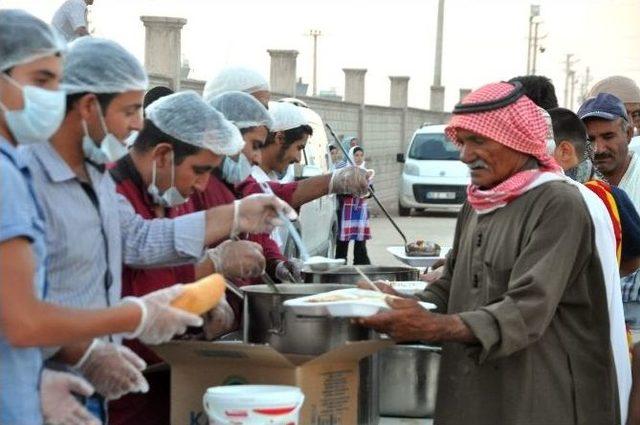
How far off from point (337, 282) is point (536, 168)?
1386 millimetres

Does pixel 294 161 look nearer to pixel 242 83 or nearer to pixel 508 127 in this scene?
pixel 242 83

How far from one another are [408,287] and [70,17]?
5816 mm

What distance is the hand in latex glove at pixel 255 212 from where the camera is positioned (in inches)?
172

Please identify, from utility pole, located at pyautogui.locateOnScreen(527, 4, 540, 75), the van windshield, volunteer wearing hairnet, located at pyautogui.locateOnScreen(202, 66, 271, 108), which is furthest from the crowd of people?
utility pole, located at pyautogui.locateOnScreen(527, 4, 540, 75)

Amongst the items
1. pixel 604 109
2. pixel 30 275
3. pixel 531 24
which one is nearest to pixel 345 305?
pixel 30 275

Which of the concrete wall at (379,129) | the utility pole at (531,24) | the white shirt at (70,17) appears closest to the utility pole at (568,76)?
the utility pole at (531,24)

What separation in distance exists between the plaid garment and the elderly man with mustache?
11402 mm

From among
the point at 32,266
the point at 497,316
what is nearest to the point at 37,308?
the point at 32,266

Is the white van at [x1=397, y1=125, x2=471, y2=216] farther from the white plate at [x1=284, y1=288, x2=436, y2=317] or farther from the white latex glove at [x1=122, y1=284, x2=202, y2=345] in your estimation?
the white latex glove at [x1=122, y1=284, x2=202, y2=345]

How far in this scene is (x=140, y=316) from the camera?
3439 mm

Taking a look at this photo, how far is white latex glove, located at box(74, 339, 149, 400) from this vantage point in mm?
3670

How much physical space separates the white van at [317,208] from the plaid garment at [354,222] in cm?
21

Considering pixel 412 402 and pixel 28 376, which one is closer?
pixel 28 376

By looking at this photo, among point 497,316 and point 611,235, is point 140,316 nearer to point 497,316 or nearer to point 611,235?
point 497,316
